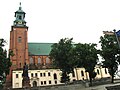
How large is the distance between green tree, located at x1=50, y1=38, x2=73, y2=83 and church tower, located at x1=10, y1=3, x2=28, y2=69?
20778 millimetres

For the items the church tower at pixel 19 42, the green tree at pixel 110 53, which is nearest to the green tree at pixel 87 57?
the green tree at pixel 110 53

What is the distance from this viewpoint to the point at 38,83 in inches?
2549

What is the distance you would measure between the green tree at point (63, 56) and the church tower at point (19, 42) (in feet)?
68.2

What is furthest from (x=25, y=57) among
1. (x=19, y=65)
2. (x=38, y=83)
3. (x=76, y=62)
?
(x=76, y=62)

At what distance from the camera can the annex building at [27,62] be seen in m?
64.6

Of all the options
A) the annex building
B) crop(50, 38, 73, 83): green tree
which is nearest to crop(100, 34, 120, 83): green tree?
crop(50, 38, 73, 83): green tree

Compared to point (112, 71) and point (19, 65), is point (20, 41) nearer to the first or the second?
point (19, 65)

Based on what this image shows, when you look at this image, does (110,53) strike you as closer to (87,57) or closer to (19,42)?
(87,57)

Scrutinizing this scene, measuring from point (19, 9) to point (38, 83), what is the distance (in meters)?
31.7

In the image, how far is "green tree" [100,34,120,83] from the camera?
36.9m

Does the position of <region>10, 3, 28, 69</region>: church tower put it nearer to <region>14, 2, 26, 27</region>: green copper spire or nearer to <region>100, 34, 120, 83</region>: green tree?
<region>14, 2, 26, 27</region>: green copper spire

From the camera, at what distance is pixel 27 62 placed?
2670 inches

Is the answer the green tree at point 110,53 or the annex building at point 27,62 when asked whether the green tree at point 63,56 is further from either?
the annex building at point 27,62

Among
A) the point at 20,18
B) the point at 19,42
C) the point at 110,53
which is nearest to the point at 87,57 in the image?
the point at 110,53
